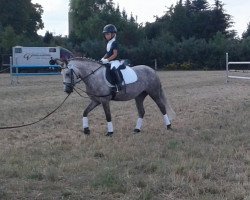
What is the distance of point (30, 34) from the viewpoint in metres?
77.2

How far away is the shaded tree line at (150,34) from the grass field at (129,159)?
43114 millimetres

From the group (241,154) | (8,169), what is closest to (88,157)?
(8,169)

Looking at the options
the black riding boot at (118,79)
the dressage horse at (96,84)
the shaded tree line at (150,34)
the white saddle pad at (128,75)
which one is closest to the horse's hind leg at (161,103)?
the dressage horse at (96,84)

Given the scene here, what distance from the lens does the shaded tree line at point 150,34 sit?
185 feet

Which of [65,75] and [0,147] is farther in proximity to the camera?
[65,75]

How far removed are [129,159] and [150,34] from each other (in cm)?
7047

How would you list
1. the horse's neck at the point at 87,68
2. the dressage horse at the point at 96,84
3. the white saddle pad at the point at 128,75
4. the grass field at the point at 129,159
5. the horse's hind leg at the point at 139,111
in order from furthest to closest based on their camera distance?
1. the horse's hind leg at the point at 139,111
2. the white saddle pad at the point at 128,75
3. the horse's neck at the point at 87,68
4. the dressage horse at the point at 96,84
5. the grass field at the point at 129,159

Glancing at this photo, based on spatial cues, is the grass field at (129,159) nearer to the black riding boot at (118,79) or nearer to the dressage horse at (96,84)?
the dressage horse at (96,84)

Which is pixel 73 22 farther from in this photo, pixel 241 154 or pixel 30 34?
pixel 241 154

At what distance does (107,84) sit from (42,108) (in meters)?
6.31

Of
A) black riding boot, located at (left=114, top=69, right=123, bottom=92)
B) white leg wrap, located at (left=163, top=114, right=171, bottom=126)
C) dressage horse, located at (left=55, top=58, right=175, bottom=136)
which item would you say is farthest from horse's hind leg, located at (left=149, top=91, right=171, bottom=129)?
black riding boot, located at (left=114, top=69, right=123, bottom=92)

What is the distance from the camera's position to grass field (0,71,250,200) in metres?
6.14

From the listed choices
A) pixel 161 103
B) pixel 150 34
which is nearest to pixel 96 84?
pixel 161 103

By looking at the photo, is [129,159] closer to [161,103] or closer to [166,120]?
[166,120]
